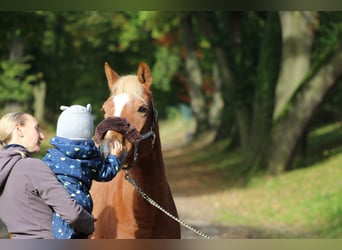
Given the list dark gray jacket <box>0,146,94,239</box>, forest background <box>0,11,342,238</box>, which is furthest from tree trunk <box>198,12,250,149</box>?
dark gray jacket <box>0,146,94,239</box>

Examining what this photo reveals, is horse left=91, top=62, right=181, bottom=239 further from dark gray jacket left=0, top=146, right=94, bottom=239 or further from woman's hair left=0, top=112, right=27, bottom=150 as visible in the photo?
dark gray jacket left=0, top=146, right=94, bottom=239

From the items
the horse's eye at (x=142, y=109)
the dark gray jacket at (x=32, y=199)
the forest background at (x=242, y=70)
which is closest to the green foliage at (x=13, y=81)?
the forest background at (x=242, y=70)

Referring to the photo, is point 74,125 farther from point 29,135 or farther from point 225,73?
point 225,73

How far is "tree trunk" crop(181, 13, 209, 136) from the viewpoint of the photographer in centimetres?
3450

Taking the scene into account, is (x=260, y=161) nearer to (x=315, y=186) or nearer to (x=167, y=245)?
(x=315, y=186)

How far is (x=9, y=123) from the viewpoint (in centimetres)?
364

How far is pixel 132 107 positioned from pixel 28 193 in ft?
5.47

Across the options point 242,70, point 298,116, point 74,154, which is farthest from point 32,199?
point 242,70

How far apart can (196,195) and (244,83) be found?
4.96 metres

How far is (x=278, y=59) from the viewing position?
20719 millimetres

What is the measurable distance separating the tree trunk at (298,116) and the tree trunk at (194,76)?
15.2 metres

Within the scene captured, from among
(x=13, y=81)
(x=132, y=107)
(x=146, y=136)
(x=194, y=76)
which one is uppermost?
(x=194, y=76)

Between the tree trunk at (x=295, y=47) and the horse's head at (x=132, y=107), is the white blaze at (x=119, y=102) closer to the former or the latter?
the horse's head at (x=132, y=107)

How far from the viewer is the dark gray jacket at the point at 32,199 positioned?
3.42 meters
